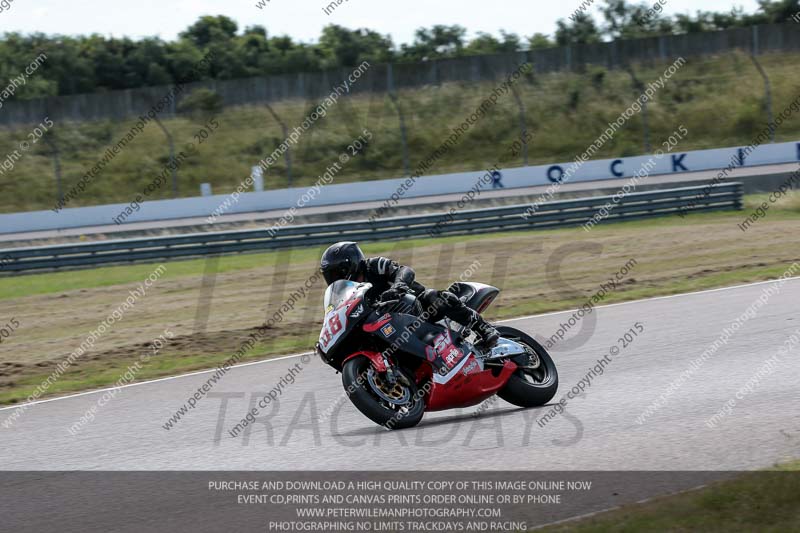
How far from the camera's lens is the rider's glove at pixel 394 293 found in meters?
7.49

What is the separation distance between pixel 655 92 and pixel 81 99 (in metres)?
27.4

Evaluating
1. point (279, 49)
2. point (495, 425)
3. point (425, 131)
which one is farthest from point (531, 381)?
point (279, 49)

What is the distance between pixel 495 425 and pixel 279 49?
2348 inches

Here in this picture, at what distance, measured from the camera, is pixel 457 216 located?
77.9 feet

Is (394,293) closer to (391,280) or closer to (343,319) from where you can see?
(391,280)

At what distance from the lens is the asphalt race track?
21.5ft

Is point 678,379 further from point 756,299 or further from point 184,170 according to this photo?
point 184,170

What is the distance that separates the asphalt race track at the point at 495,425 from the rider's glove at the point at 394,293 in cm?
103

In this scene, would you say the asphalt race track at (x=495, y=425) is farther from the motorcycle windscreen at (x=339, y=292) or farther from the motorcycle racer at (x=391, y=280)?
the motorcycle windscreen at (x=339, y=292)

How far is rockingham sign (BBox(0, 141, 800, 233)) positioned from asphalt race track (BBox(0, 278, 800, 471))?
900 inches

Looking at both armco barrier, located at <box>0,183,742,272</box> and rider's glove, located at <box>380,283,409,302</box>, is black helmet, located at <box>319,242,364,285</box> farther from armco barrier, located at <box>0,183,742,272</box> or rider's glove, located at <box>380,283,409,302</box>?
armco barrier, located at <box>0,183,742,272</box>

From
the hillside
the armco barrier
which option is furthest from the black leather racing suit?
the hillside

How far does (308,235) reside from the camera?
23.4 metres

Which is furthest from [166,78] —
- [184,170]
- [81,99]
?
[184,170]
